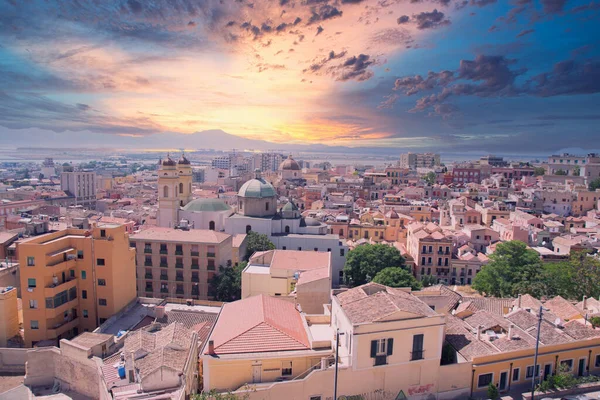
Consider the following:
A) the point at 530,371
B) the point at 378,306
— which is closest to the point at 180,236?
the point at 378,306

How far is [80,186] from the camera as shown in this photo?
101 meters

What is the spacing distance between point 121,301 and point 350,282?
21.8 meters

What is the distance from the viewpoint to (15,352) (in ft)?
74.2

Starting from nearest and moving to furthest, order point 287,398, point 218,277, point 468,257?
point 287,398 → point 218,277 → point 468,257

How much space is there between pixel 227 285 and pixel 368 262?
534 inches

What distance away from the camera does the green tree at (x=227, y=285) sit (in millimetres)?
32906

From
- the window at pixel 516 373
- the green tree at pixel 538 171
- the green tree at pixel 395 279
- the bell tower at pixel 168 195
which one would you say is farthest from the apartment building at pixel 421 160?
the window at pixel 516 373

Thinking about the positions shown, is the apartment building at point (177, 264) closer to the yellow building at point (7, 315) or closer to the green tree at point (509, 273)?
the yellow building at point (7, 315)

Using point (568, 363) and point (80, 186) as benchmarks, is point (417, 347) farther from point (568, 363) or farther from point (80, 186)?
point (80, 186)

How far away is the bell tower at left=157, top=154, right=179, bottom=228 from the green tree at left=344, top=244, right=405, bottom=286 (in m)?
21.9

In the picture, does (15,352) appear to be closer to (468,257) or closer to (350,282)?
(350,282)

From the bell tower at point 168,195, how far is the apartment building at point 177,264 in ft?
46.1

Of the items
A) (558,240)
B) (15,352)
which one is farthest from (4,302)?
(558,240)

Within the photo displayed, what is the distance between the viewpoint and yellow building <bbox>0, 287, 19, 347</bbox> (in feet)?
77.5
